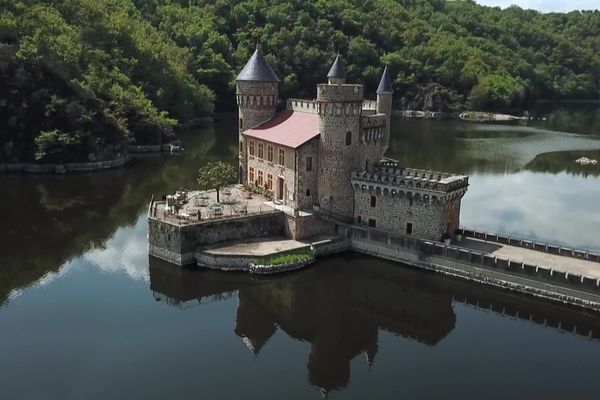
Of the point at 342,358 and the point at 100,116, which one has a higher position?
the point at 100,116

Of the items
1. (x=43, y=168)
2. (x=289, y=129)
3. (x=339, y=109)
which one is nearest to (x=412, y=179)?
(x=339, y=109)

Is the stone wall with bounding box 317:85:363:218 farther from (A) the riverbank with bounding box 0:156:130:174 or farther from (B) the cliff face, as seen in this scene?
(B) the cliff face

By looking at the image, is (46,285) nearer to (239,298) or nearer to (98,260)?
(98,260)

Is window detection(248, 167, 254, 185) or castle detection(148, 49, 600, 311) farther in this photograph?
window detection(248, 167, 254, 185)

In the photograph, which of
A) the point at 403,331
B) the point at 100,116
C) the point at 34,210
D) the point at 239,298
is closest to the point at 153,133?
the point at 100,116

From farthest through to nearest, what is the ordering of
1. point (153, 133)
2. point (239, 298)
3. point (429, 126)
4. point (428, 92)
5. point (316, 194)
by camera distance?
point (428, 92)
point (429, 126)
point (153, 133)
point (316, 194)
point (239, 298)

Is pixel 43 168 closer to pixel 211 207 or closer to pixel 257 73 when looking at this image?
pixel 257 73

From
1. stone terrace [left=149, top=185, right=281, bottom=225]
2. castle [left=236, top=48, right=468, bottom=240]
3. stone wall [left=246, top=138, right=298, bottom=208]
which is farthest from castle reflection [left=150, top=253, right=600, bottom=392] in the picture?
stone wall [left=246, top=138, right=298, bottom=208]
